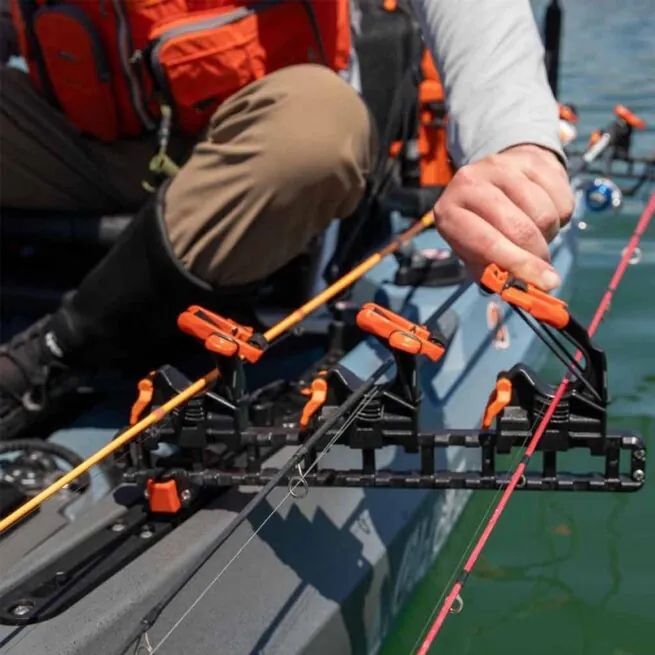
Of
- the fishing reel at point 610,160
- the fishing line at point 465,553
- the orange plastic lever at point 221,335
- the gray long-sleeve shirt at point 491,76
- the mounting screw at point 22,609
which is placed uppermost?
the gray long-sleeve shirt at point 491,76

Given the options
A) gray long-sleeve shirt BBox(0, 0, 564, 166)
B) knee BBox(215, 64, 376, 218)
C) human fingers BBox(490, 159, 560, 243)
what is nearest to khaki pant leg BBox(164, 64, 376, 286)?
knee BBox(215, 64, 376, 218)

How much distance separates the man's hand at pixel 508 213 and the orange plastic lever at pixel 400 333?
0.18 meters

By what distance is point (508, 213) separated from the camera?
1.25 metres

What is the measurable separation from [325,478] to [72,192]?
1093 mm

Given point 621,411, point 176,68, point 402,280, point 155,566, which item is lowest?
point 621,411

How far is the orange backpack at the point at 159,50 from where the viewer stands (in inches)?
74.5

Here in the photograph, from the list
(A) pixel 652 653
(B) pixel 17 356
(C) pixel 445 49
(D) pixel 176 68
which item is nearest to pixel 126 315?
(B) pixel 17 356

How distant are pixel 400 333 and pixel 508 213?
30 centimetres

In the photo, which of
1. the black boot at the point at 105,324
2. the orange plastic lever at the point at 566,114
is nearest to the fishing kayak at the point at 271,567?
the black boot at the point at 105,324

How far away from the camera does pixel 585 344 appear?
1.46m

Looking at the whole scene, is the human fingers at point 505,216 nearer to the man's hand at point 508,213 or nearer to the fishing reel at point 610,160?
the man's hand at point 508,213

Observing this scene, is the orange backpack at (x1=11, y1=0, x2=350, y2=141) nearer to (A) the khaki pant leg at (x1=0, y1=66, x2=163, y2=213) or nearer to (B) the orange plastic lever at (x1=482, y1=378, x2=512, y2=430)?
(A) the khaki pant leg at (x1=0, y1=66, x2=163, y2=213)

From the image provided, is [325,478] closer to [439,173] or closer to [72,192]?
[72,192]

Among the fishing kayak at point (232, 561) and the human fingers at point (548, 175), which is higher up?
the human fingers at point (548, 175)
